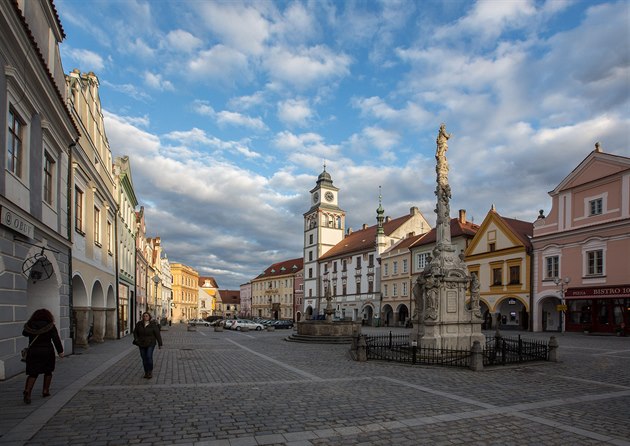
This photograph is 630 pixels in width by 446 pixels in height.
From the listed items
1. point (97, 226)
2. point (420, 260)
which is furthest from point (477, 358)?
point (420, 260)

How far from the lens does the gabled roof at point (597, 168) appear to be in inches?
1198

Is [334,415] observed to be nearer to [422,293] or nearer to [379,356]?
[379,356]

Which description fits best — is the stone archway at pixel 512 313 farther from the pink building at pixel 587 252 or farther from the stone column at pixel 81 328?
the stone column at pixel 81 328

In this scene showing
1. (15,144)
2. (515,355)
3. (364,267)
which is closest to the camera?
(15,144)

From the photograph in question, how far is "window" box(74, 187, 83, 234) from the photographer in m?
17.6

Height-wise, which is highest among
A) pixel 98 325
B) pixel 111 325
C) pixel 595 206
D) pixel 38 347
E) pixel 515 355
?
pixel 595 206

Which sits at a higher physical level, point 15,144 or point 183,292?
point 15,144

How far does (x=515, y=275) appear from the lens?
38719 mm

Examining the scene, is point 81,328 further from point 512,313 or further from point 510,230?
point 512,313

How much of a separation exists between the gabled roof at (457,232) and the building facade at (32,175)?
3724cm

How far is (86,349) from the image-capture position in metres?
18.9

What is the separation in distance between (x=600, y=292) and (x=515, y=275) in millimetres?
8210

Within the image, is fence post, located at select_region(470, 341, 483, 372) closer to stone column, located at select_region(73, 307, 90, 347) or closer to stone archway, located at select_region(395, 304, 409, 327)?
stone column, located at select_region(73, 307, 90, 347)

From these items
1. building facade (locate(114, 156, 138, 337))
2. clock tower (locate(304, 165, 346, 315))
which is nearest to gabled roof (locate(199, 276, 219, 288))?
clock tower (locate(304, 165, 346, 315))
